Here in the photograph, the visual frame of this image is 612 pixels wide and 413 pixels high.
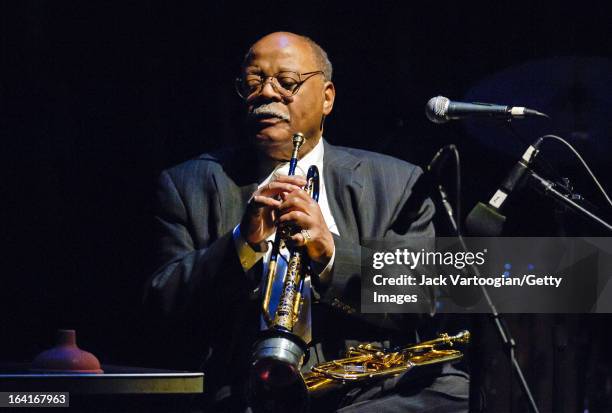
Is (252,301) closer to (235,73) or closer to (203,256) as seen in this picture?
(203,256)

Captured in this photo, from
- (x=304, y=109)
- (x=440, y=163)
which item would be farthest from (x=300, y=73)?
(x=440, y=163)

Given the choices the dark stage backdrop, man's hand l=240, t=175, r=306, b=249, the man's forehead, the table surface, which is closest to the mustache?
the man's forehead

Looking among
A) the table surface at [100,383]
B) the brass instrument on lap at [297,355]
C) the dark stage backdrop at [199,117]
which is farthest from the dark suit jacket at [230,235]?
the table surface at [100,383]

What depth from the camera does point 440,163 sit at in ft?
11.9

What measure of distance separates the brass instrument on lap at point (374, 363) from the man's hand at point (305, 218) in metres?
0.43

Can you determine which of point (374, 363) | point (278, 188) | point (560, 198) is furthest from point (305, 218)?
point (560, 198)

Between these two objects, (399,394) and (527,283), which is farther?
(527,283)

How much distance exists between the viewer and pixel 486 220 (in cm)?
333

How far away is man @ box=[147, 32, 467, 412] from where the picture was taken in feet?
11.3

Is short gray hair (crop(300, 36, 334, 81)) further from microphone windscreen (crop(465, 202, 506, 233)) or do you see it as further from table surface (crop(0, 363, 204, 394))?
table surface (crop(0, 363, 204, 394))

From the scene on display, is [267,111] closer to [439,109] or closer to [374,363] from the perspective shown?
[439,109]

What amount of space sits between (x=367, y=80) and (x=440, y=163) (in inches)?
55.4

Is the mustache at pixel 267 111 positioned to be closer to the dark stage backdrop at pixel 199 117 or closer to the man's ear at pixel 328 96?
Result: the man's ear at pixel 328 96

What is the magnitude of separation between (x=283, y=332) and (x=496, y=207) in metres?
0.88
